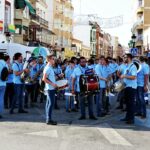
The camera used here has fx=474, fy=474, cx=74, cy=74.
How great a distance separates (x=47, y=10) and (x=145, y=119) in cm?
6190

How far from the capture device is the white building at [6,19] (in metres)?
37.8

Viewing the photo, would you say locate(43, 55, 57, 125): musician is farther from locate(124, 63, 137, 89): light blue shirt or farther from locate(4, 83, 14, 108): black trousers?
locate(4, 83, 14, 108): black trousers

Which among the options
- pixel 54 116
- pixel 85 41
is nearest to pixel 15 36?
pixel 54 116

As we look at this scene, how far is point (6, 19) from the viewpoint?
135ft

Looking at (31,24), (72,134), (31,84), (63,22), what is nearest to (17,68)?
(31,84)

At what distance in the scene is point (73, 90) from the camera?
14875mm

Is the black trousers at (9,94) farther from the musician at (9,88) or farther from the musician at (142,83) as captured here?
the musician at (142,83)

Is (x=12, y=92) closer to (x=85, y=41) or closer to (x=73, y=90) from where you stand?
(x=73, y=90)

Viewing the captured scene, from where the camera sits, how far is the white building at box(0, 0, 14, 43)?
124 ft

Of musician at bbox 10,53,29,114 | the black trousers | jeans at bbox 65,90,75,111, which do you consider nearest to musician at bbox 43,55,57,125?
musician at bbox 10,53,29,114

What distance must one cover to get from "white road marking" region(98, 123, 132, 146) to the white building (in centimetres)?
2553

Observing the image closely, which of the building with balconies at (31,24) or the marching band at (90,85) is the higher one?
the building with balconies at (31,24)

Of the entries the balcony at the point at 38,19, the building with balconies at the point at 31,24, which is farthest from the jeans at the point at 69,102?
the balcony at the point at 38,19

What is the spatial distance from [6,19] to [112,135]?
103 feet
